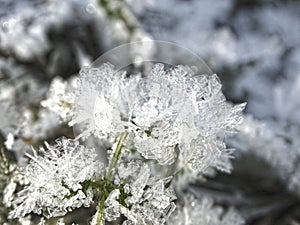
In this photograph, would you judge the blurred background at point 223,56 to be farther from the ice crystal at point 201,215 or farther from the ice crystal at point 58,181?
the ice crystal at point 58,181

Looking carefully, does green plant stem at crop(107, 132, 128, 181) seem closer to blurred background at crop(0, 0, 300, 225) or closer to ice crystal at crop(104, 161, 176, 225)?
ice crystal at crop(104, 161, 176, 225)

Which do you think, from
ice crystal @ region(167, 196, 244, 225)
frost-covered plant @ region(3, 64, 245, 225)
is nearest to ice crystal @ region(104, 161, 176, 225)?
frost-covered plant @ region(3, 64, 245, 225)

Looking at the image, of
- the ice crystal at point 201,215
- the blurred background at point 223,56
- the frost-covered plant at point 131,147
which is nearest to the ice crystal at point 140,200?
the frost-covered plant at point 131,147

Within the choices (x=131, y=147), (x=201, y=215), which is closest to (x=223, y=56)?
(x=201, y=215)

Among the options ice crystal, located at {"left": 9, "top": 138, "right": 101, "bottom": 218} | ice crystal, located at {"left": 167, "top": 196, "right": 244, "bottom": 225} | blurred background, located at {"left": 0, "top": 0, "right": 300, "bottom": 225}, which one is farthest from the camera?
blurred background, located at {"left": 0, "top": 0, "right": 300, "bottom": 225}

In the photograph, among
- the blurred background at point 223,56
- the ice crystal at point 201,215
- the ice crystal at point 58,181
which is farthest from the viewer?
the blurred background at point 223,56

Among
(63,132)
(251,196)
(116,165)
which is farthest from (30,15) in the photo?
(116,165)

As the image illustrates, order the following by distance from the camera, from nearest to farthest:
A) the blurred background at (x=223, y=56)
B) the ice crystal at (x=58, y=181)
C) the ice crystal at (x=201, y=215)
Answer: the ice crystal at (x=58, y=181) < the ice crystal at (x=201, y=215) < the blurred background at (x=223, y=56)

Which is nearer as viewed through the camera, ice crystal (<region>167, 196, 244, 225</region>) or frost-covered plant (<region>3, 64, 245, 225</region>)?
frost-covered plant (<region>3, 64, 245, 225</region>)
